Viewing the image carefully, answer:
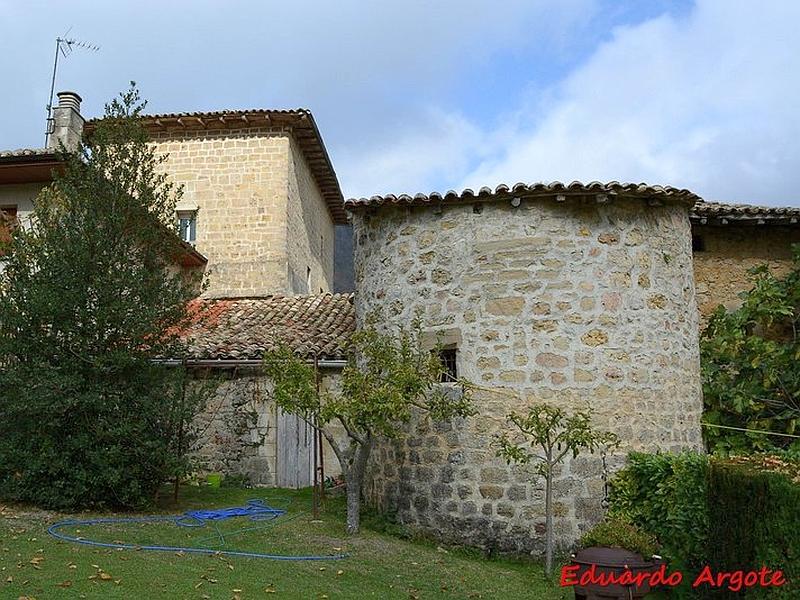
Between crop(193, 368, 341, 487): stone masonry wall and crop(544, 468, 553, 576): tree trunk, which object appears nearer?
crop(544, 468, 553, 576): tree trunk

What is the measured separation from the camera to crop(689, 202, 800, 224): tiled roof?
10.8 metres

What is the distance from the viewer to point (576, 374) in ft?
27.4

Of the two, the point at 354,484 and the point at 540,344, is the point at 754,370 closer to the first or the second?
the point at 540,344

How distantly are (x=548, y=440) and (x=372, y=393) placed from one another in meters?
1.88

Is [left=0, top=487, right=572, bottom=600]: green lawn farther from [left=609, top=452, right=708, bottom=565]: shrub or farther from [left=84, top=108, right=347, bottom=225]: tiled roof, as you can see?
[left=84, top=108, right=347, bottom=225]: tiled roof

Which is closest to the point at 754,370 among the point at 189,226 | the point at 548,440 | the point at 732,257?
the point at 732,257

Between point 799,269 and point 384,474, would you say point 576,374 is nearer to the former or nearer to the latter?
point 384,474

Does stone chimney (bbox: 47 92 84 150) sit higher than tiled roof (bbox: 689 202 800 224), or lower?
higher

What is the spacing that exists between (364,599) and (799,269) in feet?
27.1

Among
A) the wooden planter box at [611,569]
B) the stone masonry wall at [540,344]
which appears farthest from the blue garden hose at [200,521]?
the wooden planter box at [611,569]

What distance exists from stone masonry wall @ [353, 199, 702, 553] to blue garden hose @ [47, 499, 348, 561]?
173cm

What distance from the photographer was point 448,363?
29.3 ft

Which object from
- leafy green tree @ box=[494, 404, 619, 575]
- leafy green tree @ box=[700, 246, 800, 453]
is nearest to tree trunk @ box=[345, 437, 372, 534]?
leafy green tree @ box=[494, 404, 619, 575]

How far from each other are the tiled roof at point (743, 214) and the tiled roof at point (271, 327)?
5.72 m
